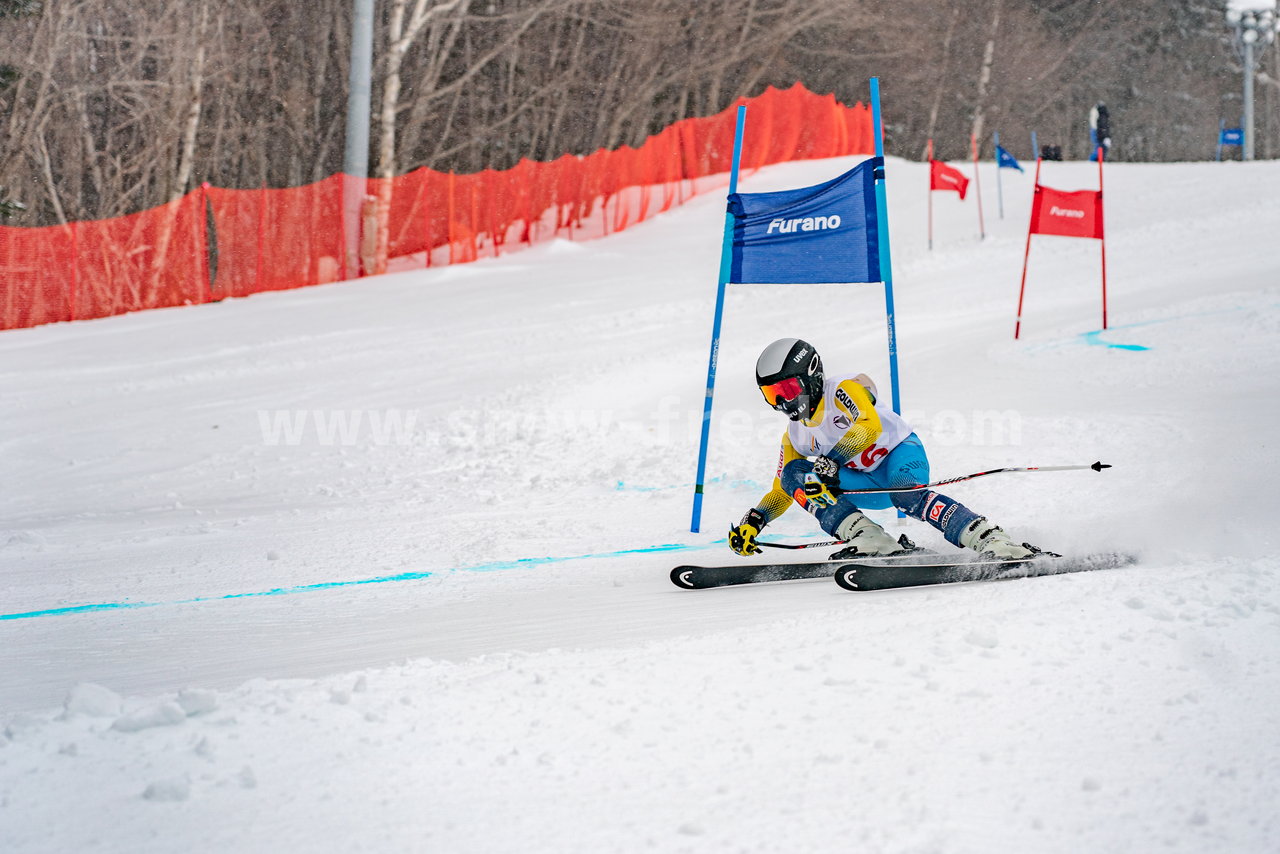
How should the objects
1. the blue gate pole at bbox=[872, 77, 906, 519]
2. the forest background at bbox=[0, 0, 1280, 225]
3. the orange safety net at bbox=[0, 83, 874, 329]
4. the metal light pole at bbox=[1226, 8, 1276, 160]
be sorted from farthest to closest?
the metal light pole at bbox=[1226, 8, 1276, 160]
the forest background at bbox=[0, 0, 1280, 225]
the orange safety net at bbox=[0, 83, 874, 329]
the blue gate pole at bbox=[872, 77, 906, 519]

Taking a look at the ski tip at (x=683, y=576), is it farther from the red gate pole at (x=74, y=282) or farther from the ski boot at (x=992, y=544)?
the red gate pole at (x=74, y=282)

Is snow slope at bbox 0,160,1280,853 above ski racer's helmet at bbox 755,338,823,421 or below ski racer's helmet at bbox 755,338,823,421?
below

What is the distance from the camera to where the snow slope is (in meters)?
3.08

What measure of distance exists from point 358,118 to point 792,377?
586 inches

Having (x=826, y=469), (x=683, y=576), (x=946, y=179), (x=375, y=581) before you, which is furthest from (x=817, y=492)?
(x=946, y=179)

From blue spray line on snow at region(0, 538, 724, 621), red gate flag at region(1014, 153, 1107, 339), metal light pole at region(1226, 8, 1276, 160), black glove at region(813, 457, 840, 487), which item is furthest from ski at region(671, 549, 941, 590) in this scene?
metal light pole at region(1226, 8, 1276, 160)

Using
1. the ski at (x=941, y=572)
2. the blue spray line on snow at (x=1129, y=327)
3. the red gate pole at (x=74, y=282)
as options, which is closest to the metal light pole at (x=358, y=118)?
the red gate pole at (x=74, y=282)

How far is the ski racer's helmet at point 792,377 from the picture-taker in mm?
5613

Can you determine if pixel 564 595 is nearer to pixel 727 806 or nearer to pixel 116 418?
pixel 727 806

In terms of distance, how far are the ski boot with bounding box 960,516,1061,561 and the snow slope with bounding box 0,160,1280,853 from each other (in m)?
0.31

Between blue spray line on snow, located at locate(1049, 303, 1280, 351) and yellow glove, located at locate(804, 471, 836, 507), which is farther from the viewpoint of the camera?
blue spray line on snow, located at locate(1049, 303, 1280, 351)

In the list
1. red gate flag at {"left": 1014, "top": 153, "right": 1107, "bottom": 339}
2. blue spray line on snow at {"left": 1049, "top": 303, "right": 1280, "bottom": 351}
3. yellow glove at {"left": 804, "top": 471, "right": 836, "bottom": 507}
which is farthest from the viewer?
red gate flag at {"left": 1014, "top": 153, "right": 1107, "bottom": 339}

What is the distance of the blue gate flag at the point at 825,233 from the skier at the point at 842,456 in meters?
1.30

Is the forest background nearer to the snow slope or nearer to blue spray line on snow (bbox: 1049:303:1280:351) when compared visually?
the snow slope
